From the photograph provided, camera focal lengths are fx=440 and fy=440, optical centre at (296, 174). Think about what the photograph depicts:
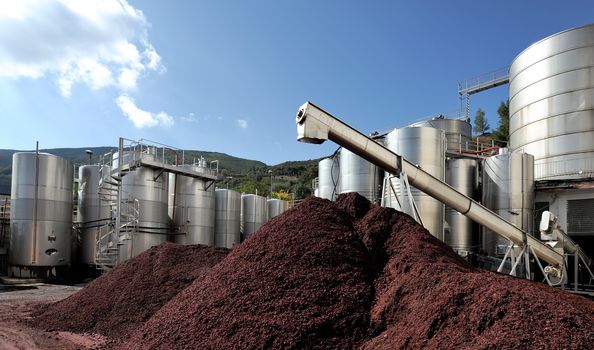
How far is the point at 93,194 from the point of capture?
1014 inches

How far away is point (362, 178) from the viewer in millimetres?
21469

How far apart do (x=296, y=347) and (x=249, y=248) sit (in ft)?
10.3

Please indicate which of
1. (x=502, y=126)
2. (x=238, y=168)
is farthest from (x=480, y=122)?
(x=238, y=168)

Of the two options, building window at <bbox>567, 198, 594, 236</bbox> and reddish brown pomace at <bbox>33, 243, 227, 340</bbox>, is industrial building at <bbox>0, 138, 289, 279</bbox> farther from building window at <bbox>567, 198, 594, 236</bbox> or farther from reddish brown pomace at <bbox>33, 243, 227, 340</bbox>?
building window at <bbox>567, 198, 594, 236</bbox>

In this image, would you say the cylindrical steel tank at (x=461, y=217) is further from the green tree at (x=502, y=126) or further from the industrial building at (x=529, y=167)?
the green tree at (x=502, y=126)

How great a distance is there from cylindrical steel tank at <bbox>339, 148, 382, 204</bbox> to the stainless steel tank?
1077 centimetres

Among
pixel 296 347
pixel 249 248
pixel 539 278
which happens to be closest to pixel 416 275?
pixel 296 347

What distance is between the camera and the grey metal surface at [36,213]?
22516mm

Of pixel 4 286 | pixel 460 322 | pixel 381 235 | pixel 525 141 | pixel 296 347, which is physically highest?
pixel 525 141

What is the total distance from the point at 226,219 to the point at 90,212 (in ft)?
27.5

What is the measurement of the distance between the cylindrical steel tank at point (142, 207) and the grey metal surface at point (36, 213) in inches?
189

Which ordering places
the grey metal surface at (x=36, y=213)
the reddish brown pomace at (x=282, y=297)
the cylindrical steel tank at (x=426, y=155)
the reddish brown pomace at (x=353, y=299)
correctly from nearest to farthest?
→ the reddish brown pomace at (x=353, y=299) → the reddish brown pomace at (x=282, y=297) → the cylindrical steel tank at (x=426, y=155) → the grey metal surface at (x=36, y=213)

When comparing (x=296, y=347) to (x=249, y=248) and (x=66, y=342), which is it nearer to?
(x=249, y=248)

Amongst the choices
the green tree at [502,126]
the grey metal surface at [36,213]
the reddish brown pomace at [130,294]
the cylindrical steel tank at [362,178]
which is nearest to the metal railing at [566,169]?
the cylindrical steel tank at [362,178]
